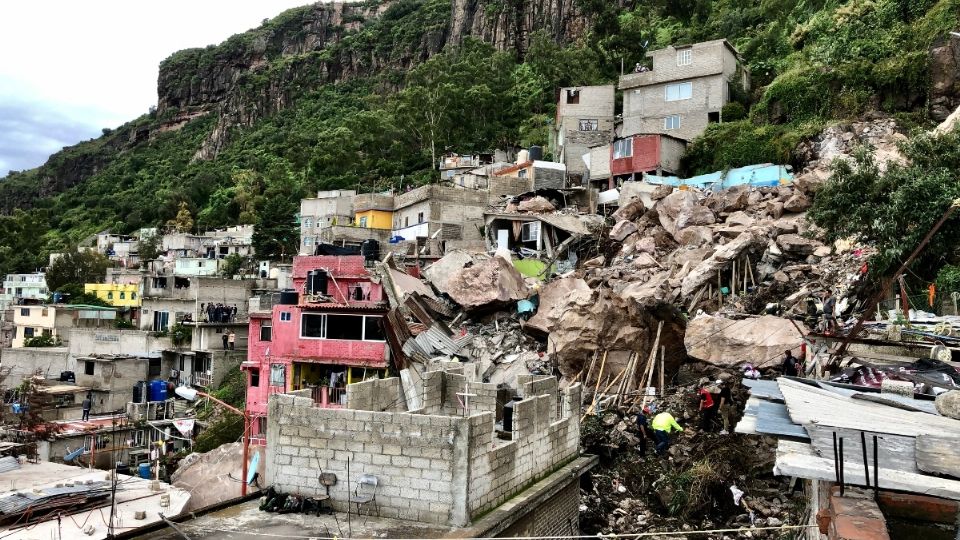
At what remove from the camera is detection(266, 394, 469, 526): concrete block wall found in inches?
326

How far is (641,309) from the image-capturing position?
17297 mm

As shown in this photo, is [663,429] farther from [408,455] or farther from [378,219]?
[378,219]

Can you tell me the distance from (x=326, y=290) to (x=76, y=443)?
398 inches

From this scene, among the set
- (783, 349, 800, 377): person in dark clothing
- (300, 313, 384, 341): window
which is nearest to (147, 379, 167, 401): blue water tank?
(300, 313, 384, 341): window

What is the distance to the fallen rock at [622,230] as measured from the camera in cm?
2686

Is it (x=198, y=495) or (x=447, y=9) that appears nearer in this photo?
(x=198, y=495)

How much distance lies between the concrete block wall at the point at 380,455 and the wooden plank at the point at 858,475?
4652 mm

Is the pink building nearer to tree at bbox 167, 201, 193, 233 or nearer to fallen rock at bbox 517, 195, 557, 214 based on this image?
fallen rock at bbox 517, 195, 557, 214

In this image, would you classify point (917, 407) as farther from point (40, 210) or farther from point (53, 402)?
point (40, 210)

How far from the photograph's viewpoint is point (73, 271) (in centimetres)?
5500

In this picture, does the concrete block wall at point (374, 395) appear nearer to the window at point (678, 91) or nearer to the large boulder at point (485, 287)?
the large boulder at point (485, 287)

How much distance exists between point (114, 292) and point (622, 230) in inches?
1614

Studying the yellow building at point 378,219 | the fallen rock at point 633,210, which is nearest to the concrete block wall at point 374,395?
the fallen rock at point 633,210

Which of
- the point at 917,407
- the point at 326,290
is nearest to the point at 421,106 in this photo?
the point at 326,290
